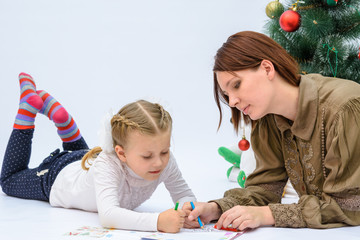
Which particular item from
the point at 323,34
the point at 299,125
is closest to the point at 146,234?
the point at 299,125

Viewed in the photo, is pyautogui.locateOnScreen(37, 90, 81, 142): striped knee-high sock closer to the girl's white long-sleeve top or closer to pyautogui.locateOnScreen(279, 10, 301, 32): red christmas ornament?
the girl's white long-sleeve top

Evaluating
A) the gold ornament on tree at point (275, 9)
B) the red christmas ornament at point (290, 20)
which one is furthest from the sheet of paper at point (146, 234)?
the gold ornament on tree at point (275, 9)

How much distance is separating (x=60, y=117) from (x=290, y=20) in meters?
1.21

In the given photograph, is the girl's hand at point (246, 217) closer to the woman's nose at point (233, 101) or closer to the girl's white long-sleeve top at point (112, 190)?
the girl's white long-sleeve top at point (112, 190)

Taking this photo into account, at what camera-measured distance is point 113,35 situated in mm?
→ 4289

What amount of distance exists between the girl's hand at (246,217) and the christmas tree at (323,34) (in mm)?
1096

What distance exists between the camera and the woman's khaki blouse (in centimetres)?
159

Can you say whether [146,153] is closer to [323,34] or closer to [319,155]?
[319,155]

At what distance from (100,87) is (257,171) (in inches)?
97.1

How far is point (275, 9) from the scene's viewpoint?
105 inches

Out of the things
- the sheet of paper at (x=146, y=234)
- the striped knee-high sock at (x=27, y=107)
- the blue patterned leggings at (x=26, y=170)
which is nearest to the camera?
the sheet of paper at (x=146, y=234)

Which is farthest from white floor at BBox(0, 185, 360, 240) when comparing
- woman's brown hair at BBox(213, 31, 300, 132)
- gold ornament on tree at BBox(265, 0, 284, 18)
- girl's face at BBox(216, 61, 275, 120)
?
gold ornament on tree at BBox(265, 0, 284, 18)

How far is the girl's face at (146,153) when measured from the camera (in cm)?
175

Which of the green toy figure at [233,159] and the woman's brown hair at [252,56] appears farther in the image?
the green toy figure at [233,159]
